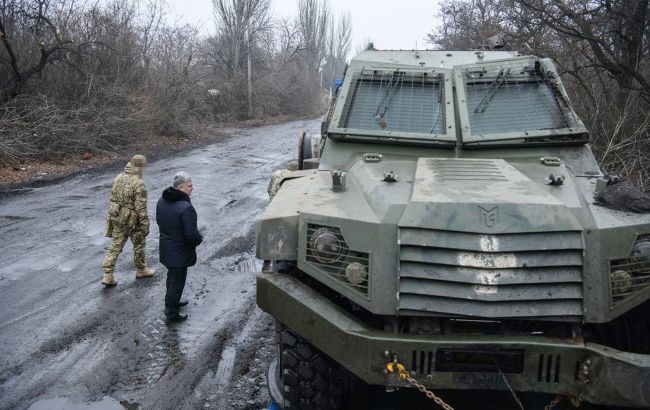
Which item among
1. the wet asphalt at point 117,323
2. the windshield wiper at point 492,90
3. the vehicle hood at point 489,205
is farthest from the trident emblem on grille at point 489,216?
the wet asphalt at point 117,323

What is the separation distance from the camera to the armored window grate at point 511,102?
4879mm

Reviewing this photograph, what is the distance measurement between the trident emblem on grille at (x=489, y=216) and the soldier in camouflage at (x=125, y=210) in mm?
4292

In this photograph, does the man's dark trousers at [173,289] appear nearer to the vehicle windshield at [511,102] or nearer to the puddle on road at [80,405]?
the puddle on road at [80,405]

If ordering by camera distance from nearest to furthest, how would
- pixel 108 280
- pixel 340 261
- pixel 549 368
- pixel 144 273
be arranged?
pixel 549 368 → pixel 340 261 → pixel 108 280 → pixel 144 273

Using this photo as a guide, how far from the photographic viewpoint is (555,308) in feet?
10.6

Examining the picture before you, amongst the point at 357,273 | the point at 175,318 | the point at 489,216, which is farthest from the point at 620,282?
the point at 175,318

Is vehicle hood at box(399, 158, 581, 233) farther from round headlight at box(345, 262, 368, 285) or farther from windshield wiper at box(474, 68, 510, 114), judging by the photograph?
windshield wiper at box(474, 68, 510, 114)

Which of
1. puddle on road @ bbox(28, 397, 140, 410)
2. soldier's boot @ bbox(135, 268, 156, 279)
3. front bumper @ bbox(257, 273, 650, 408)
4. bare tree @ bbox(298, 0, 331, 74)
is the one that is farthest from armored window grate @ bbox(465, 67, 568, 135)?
bare tree @ bbox(298, 0, 331, 74)

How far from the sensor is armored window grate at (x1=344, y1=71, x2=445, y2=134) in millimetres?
4988

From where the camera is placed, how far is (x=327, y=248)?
3.43 metres

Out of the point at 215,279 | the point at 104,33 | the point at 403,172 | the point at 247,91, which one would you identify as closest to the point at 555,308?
the point at 403,172

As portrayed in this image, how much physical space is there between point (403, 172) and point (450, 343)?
1.47 m

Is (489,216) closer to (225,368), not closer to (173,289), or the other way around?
(225,368)

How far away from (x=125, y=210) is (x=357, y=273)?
398cm
